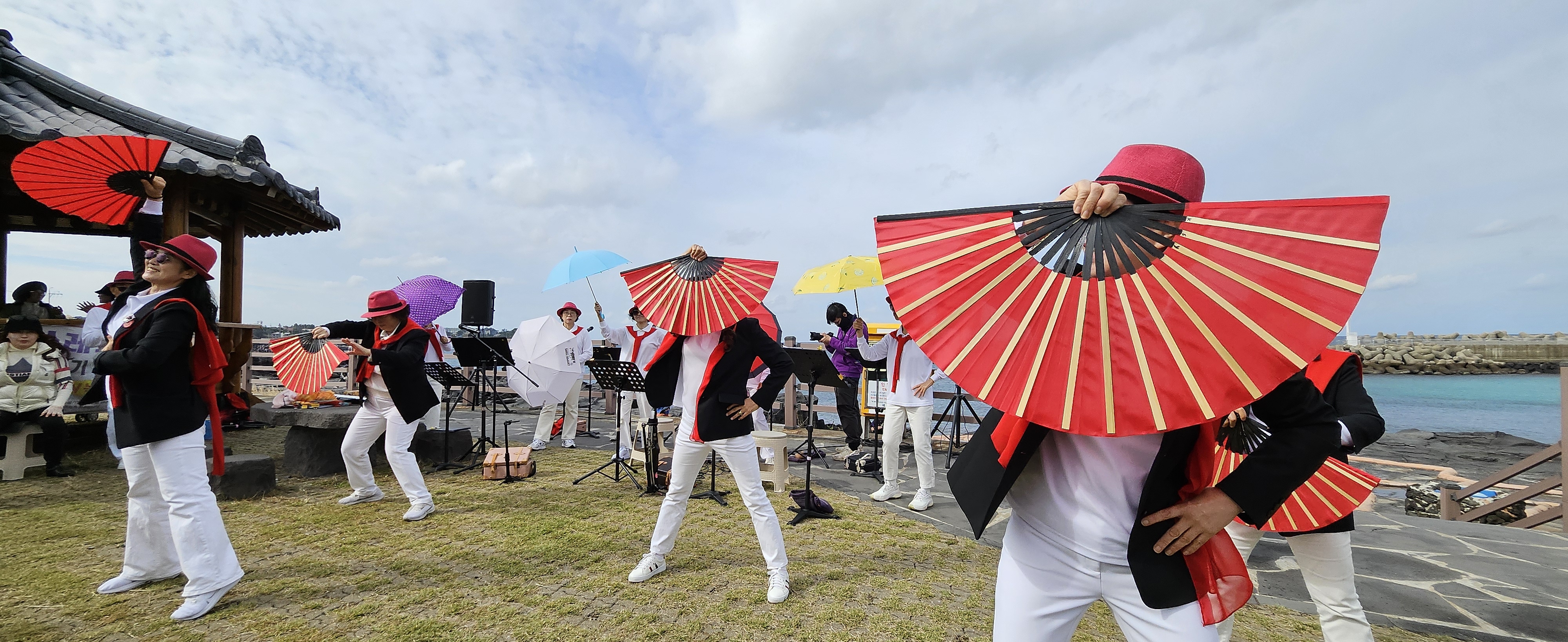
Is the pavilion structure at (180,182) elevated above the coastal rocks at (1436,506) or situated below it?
above

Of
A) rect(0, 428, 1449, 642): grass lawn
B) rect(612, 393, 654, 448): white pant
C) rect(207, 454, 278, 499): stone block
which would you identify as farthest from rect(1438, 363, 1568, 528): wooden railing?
rect(207, 454, 278, 499): stone block

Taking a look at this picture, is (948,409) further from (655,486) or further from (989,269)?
(989,269)

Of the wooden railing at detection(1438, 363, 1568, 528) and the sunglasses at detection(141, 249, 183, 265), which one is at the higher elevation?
the sunglasses at detection(141, 249, 183, 265)

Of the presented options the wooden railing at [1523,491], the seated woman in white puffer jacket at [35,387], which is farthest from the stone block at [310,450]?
the wooden railing at [1523,491]

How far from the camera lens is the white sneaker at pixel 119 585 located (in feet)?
12.2

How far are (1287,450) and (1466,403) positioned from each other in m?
47.5

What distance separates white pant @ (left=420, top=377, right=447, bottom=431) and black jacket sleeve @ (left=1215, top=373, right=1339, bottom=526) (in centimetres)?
606

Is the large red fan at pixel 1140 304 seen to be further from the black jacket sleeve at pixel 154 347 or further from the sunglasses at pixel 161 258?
the sunglasses at pixel 161 258

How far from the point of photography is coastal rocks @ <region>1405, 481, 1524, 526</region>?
6672mm

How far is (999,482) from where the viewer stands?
5.25 feet

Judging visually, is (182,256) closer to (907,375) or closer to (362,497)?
(362,497)

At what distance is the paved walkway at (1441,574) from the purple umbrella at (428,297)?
6435 millimetres

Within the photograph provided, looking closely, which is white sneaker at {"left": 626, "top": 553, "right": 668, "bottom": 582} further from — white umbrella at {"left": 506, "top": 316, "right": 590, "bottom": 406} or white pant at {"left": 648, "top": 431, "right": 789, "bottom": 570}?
white umbrella at {"left": 506, "top": 316, "right": 590, "bottom": 406}

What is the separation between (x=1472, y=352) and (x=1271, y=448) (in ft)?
237
